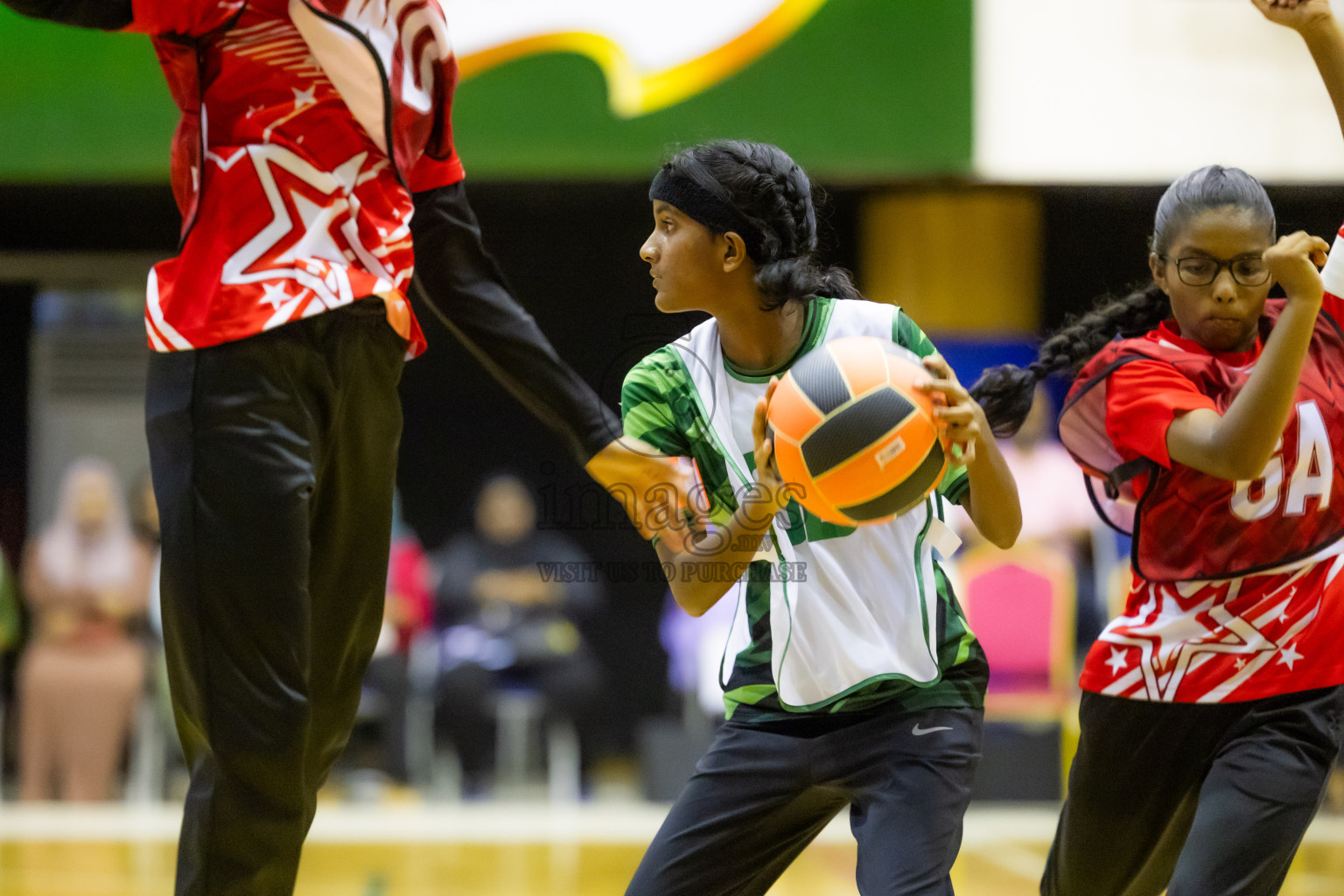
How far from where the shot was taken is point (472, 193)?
9.37 metres

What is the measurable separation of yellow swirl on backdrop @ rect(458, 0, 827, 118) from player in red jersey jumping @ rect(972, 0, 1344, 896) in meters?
5.56

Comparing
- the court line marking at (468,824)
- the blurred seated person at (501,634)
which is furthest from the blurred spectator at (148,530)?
the blurred seated person at (501,634)

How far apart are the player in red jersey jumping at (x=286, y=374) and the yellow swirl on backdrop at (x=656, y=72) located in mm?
5904

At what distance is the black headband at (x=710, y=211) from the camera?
280cm

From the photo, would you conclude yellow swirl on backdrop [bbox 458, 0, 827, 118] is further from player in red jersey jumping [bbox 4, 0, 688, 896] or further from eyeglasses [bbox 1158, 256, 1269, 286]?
player in red jersey jumping [bbox 4, 0, 688, 896]

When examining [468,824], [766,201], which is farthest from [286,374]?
[468,824]

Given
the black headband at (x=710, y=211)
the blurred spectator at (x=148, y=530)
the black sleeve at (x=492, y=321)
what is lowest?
the blurred spectator at (x=148, y=530)

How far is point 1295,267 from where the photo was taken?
8.63 feet

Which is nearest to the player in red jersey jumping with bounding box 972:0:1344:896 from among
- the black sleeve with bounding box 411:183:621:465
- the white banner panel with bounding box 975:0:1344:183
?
the black sleeve with bounding box 411:183:621:465

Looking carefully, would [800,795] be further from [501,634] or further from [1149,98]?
[1149,98]

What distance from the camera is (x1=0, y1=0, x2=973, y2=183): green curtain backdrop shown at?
27.6ft

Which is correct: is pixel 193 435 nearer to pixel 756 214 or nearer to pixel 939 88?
pixel 756 214

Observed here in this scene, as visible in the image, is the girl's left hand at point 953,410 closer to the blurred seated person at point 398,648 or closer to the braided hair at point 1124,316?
the braided hair at point 1124,316

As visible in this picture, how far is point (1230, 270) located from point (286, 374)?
1.88 metres
